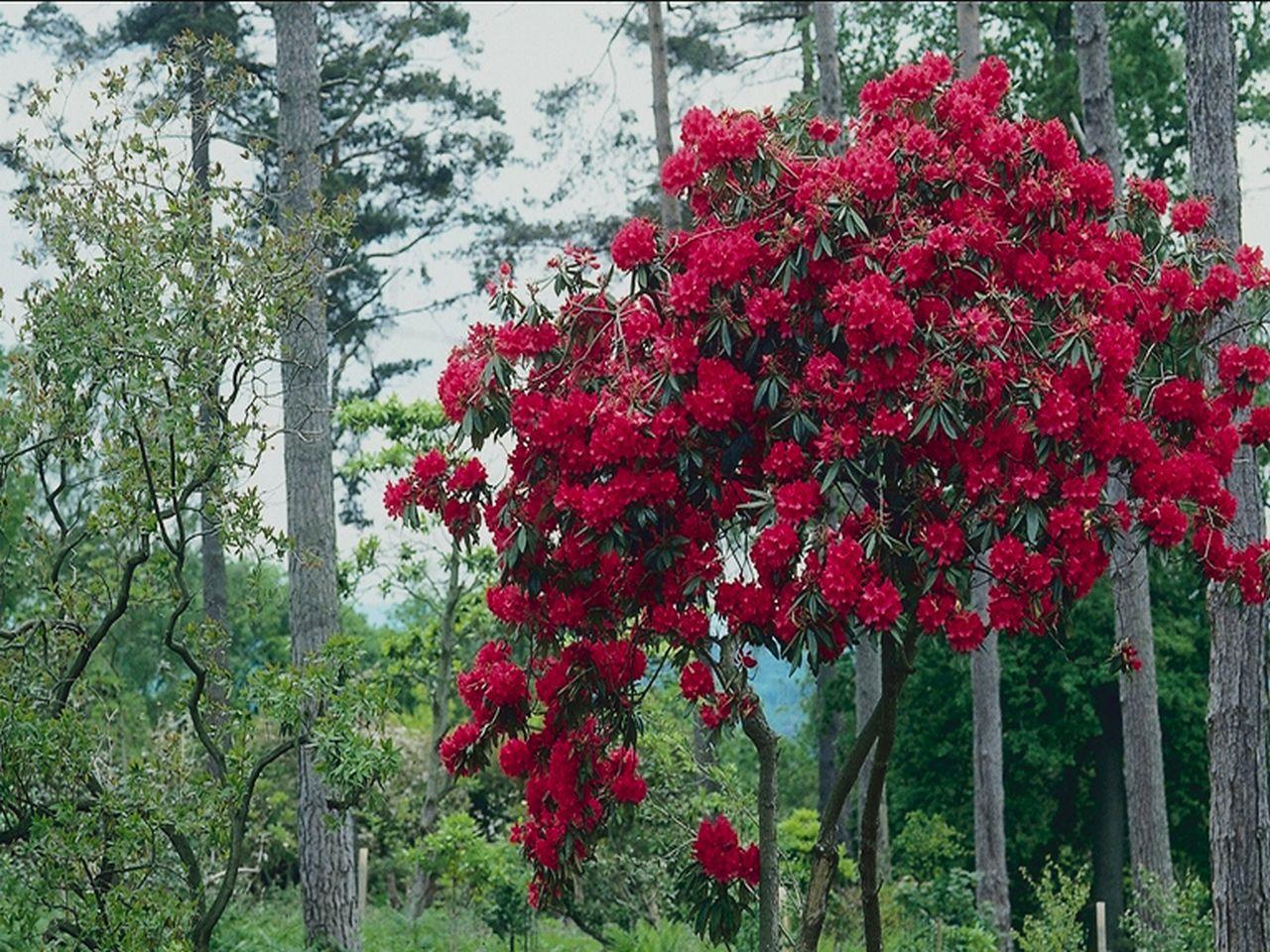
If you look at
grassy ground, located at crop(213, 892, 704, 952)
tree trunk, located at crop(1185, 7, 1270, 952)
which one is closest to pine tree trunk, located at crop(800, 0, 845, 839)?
grassy ground, located at crop(213, 892, 704, 952)

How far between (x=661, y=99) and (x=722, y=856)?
10.5 metres

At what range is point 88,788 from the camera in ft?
23.0

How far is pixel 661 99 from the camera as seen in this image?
16547 millimetres

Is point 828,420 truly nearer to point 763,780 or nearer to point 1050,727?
point 763,780

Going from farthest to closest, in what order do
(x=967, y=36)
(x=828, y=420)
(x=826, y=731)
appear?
1. (x=826, y=731)
2. (x=967, y=36)
3. (x=828, y=420)

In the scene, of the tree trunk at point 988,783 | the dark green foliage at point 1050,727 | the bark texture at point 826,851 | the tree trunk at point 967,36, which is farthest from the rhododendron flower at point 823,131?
the dark green foliage at point 1050,727

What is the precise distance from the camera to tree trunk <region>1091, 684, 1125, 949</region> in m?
19.9

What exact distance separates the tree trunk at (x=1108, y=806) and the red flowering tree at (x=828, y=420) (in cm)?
1365

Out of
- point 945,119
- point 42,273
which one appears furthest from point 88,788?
point 945,119

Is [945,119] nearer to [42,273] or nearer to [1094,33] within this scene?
[42,273]

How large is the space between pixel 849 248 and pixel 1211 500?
164cm

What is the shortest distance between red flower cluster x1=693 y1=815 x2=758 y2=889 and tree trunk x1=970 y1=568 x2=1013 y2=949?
8432 mm

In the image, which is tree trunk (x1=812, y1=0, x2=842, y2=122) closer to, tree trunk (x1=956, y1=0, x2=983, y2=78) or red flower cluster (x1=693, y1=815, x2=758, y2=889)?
tree trunk (x1=956, y1=0, x2=983, y2=78)

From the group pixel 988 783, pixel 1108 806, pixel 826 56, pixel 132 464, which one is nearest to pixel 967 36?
pixel 826 56
